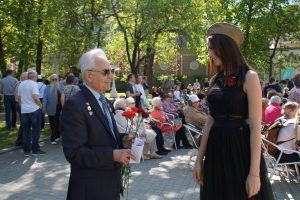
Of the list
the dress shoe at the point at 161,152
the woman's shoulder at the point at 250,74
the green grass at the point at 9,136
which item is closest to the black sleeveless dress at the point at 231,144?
the woman's shoulder at the point at 250,74

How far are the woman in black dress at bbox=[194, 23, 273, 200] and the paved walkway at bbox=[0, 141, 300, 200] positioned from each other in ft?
10.8

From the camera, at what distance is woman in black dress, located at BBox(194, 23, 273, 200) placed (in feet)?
9.75

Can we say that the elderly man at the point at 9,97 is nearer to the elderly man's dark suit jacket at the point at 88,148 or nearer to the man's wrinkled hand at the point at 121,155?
the elderly man's dark suit jacket at the point at 88,148

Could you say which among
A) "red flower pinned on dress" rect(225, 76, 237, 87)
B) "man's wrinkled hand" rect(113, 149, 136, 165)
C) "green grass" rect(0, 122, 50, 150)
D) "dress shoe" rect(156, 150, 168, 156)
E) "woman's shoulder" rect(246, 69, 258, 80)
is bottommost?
"dress shoe" rect(156, 150, 168, 156)

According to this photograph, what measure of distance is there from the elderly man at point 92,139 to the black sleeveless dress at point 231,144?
67 cm

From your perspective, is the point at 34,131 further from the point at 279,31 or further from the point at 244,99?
the point at 279,31

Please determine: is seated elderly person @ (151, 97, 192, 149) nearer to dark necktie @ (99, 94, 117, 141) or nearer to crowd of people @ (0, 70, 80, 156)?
crowd of people @ (0, 70, 80, 156)

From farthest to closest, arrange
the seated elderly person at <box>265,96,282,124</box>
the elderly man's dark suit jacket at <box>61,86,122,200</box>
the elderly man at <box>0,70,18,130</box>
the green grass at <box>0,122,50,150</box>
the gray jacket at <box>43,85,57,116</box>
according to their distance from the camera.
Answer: the elderly man at <box>0,70,18,130</box>, the gray jacket at <box>43,85,57,116</box>, the green grass at <box>0,122,50,150</box>, the seated elderly person at <box>265,96,282,124</box>, the elderly man's dark suit jacket at <box>61,86,122,200</box>

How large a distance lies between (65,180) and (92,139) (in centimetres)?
473

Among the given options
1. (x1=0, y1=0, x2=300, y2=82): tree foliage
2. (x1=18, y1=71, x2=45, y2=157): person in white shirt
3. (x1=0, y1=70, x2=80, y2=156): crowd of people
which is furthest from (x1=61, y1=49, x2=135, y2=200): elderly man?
(x1=0, y1=0, x2=300, y2=82): tree foliage

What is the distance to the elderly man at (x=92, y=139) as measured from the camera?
9.33 feet

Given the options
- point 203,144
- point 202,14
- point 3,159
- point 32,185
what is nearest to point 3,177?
point 32,185

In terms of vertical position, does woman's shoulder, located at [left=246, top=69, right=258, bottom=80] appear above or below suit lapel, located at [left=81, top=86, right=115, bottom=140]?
above

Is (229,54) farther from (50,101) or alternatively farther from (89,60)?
(50,101)
